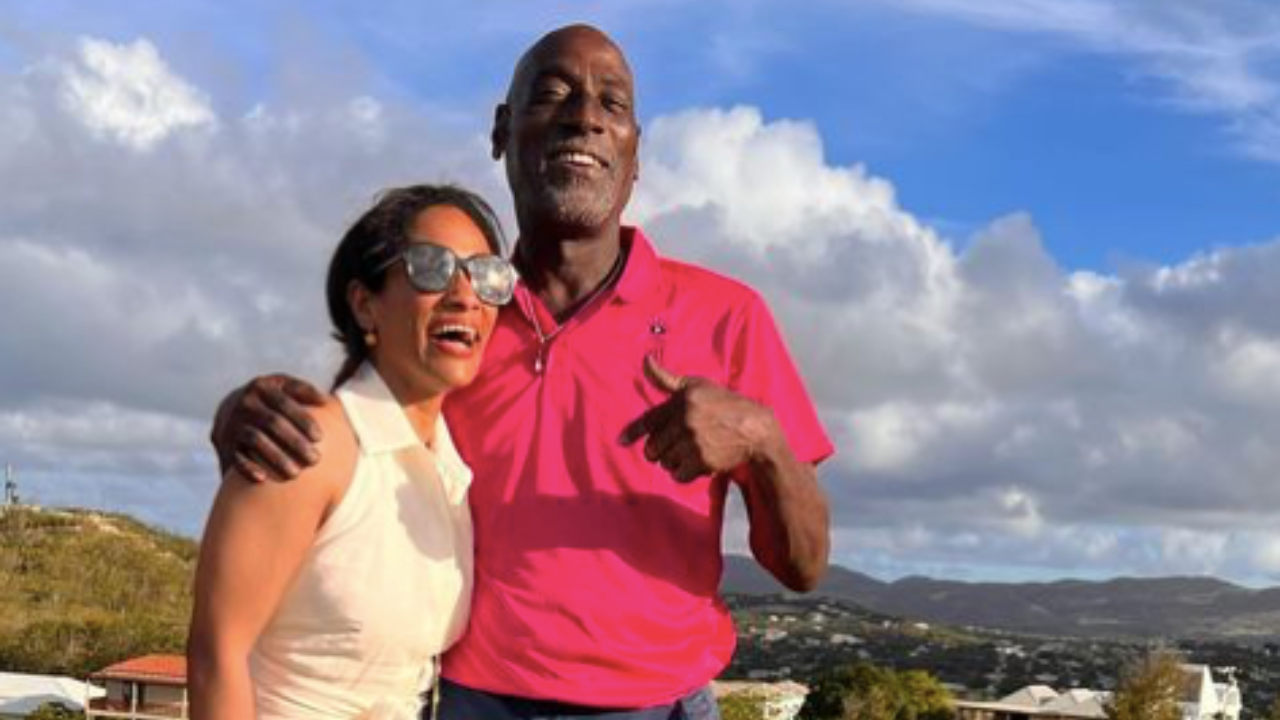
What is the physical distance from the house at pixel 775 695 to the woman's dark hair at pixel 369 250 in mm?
35930

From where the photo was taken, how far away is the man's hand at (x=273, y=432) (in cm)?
332

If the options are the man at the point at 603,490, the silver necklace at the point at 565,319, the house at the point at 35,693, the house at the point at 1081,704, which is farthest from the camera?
the house at the point at 1081,704

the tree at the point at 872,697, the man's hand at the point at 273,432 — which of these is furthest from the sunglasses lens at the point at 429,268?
the tree at the point at 872,697

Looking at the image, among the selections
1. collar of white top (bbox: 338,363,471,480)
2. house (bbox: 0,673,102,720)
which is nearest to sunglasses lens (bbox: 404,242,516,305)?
collar of white top (bbox: 338,363,471,480)

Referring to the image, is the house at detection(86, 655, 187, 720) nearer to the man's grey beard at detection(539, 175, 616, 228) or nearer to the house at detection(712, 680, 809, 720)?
the house at detection(712, 680, 809, 720)

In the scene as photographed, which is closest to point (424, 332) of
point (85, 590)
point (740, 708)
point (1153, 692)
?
point (740, 708)

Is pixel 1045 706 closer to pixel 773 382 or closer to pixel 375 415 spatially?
pixel 773 382

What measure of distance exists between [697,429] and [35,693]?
42.7 meters

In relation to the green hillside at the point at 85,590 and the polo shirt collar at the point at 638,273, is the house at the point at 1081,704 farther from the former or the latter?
the polo shirt collar at the point at 638,273

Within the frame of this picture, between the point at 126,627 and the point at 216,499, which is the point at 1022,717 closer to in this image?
the point at 126,627

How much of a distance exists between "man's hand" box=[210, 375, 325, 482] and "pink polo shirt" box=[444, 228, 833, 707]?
21.3 inches

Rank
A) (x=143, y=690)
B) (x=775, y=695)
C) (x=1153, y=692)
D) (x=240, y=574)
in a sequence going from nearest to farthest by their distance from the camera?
(x=240, y=574), (x=1153, y=692), (x=143, y=690), (x=775, y=695)

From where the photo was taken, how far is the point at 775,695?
160ft

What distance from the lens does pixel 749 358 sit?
4016mm
